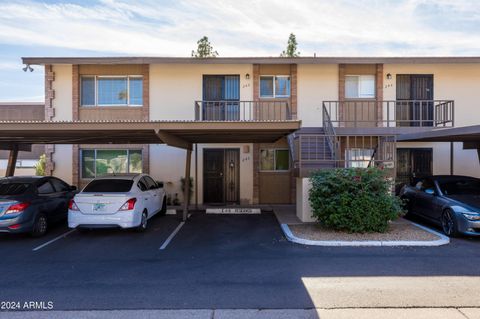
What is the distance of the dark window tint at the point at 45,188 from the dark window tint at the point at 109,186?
1.11 m

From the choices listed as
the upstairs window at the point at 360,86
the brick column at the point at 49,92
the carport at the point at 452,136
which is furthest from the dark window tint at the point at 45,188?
the upstairs window at the point at 360,86

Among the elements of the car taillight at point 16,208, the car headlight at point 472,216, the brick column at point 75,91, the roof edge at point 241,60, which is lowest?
the car headlight at point 472,216

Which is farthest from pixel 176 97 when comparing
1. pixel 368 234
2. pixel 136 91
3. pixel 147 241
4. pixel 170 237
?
pixel 368 234

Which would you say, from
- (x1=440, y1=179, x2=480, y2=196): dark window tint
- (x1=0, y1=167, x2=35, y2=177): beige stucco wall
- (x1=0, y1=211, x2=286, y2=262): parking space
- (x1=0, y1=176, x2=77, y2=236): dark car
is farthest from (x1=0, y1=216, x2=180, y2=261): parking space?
(x1=0, y1=167, x2=35, y2=177): beige stucco wall

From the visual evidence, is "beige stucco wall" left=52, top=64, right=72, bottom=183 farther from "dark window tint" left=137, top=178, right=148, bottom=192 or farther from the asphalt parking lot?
the asphalt parking lot

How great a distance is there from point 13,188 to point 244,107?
27.6 feet

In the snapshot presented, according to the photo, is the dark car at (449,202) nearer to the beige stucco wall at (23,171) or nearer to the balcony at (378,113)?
the balcony at (378,113)

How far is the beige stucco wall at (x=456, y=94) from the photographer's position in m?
14.2

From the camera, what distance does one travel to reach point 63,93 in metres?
14.4

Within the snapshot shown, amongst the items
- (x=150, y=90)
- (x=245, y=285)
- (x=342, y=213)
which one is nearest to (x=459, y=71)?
(x=342, y=213)

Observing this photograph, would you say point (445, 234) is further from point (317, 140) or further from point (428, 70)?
point (428, 70)

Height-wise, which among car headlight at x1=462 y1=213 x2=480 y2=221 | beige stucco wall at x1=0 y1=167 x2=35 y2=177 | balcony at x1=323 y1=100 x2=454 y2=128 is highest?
balcony at x1=323 y1=100 x2=454 y2=128

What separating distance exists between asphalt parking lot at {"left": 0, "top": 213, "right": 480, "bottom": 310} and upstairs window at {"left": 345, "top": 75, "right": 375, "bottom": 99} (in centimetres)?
765

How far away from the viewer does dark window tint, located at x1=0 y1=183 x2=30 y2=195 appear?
8602 mm
